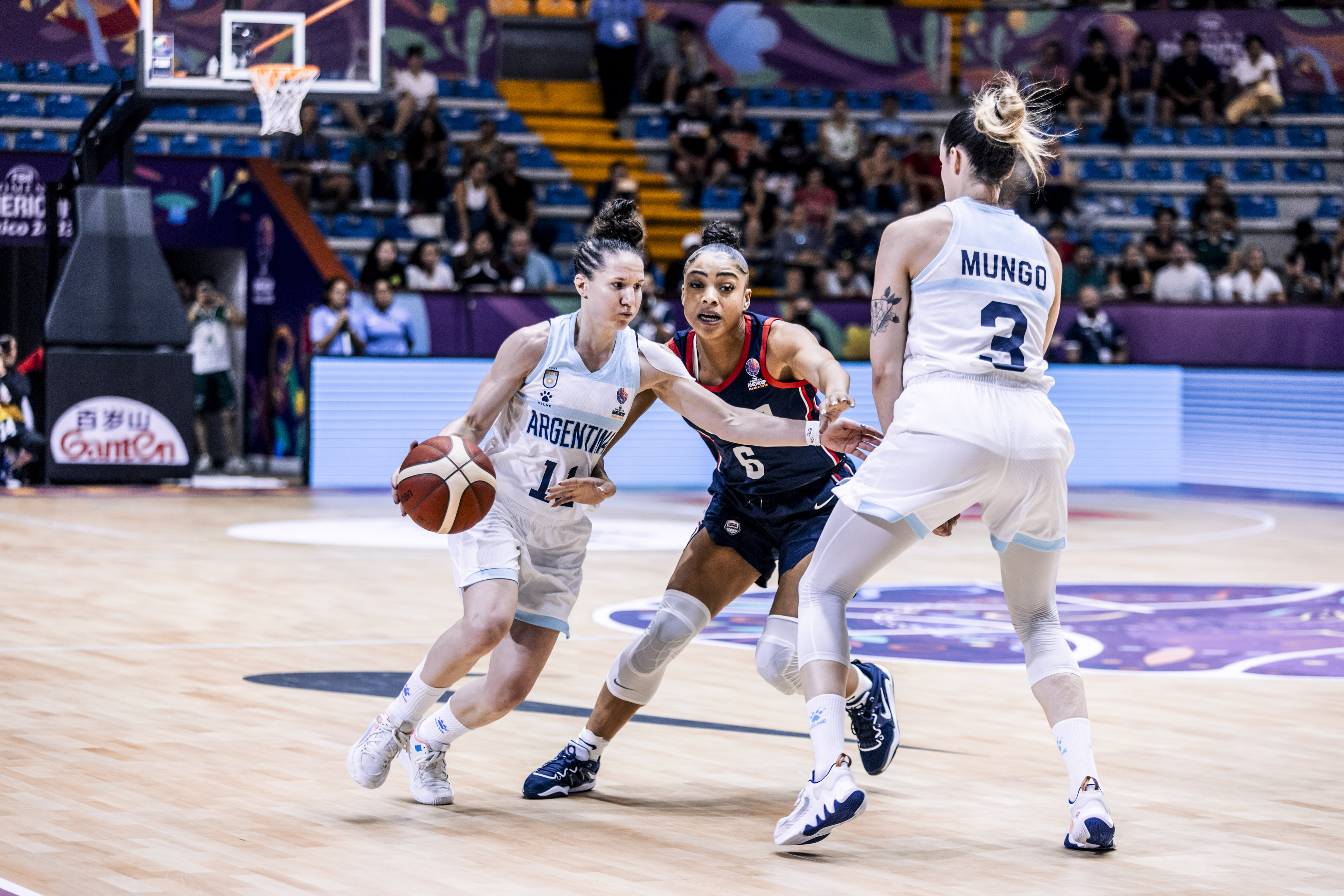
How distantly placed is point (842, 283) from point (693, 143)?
3.45 m

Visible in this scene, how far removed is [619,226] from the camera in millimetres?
5312

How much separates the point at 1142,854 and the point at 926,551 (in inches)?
303

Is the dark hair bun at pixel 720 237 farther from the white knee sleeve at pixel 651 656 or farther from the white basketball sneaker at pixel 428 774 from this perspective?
the white basketball sneaker at pixel 428 774

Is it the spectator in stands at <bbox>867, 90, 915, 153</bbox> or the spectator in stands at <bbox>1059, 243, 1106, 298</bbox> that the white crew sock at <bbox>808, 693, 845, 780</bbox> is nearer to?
the spectator in stands at <bbox>1059, 243, 1106, 298</bbox>

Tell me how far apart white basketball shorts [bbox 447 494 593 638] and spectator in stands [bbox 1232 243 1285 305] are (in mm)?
14278

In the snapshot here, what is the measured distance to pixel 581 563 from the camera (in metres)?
5.32

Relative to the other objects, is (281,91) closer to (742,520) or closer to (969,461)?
(742,520)

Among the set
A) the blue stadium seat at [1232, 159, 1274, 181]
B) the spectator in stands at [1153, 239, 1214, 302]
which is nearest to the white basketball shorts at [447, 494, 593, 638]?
the spectator in stands at [1153, 239, 1214, 302]

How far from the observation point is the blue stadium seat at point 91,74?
18422mm

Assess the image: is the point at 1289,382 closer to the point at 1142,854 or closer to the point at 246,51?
the point at 246,51

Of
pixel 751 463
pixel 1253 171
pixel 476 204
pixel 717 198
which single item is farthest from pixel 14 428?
pixel 1253 171

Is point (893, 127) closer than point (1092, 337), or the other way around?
point (1092, 337)

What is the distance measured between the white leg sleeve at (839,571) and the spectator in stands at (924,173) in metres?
15.5

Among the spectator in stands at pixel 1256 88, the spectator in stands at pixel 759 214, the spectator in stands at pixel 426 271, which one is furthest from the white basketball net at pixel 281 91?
the spectator in stands at pixel 1256 88
